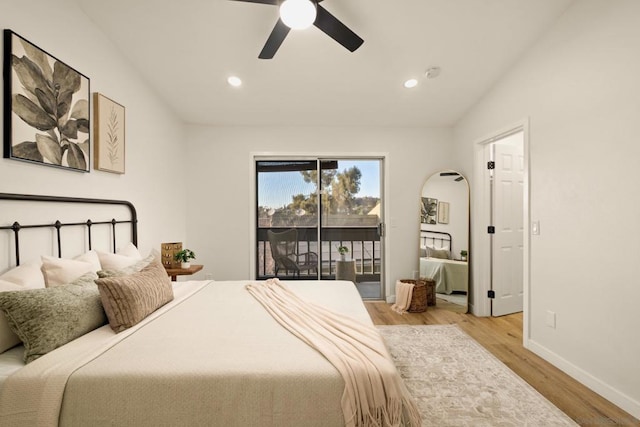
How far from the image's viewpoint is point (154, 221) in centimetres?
320

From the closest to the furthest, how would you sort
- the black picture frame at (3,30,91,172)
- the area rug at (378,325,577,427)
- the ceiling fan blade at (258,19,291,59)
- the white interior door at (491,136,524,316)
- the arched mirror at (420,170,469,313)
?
Answer: the black picture frame at (3,30,91,172), the area rug at (378,325,577,427), the ceiling fan blade at (258,19,291,59), the white interior door at (491,136,524,316), the arched mirror at (420,170,469,313)

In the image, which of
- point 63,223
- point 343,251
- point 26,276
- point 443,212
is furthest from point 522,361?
point 63,223

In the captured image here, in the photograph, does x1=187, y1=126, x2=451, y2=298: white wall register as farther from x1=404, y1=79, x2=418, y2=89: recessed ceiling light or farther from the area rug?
the area rug

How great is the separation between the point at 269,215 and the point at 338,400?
3.30 metres

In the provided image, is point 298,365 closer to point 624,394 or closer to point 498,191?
point 624,394

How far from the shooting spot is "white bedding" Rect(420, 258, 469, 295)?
12.5ft

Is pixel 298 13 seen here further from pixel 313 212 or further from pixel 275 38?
pixel 313 212

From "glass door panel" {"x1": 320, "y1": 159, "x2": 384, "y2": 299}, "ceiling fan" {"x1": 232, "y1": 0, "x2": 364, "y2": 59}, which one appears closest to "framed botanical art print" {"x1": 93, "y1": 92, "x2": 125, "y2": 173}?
"ceiling fan" {"x1": 232, "y1": 0, "x2": 364, "y2": 59}

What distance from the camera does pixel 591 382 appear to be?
2.06 metres

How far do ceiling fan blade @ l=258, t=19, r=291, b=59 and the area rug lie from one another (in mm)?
2641

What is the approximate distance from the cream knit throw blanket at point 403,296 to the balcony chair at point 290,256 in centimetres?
121

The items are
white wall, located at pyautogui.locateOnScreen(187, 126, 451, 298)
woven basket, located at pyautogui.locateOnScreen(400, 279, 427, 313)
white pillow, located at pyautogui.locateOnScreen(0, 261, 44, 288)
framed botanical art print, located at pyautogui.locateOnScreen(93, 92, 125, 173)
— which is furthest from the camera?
white wall, located at pyautogui.locateOnScreen(187, 126, 451, 298)

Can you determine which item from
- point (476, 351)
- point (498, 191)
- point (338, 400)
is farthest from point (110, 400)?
point (498, 191)

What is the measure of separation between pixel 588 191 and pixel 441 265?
206 cm
